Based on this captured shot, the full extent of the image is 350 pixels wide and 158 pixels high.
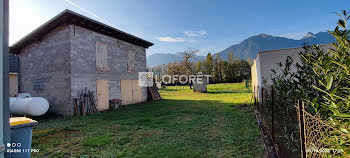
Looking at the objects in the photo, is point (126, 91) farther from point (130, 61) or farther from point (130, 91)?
point (130, 61)

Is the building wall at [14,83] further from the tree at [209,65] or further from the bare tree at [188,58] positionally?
the tree at [209,65]

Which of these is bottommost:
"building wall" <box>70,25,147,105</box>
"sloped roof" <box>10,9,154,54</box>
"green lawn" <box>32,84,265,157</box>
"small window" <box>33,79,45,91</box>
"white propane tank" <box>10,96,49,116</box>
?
"green lawn" <box>32,84,265,157</box>

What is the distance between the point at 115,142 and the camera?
3979 millimetres

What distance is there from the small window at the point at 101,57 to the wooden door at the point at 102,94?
0.70m

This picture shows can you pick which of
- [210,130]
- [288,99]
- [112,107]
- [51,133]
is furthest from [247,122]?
[112,107]

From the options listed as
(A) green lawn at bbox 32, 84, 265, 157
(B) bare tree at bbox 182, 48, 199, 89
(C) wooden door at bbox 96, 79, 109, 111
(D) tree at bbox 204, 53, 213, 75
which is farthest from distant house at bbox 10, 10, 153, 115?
(D) tree at bbox 204, 53, 213, 75

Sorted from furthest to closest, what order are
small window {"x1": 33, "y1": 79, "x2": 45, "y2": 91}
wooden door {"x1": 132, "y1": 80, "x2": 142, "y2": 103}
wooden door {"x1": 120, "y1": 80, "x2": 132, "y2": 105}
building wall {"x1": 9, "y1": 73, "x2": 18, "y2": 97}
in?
wooden door {"x1": 132, "y1": 80, "x2": 142, "y2": 103} → wooden door {"x1": 120, "y1": 80, "x2": 132, "y2": 105} → building wall {"x1": 9, "y1": 73, "x2": 18, "y2": 97} → small window {"x1": 33, "y1": 79, "x2": 45, "y2": 91}

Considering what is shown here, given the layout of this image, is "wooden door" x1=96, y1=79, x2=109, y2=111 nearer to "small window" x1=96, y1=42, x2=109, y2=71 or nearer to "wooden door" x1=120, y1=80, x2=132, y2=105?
"small window" x1=96, y1=42, x2=109, y2=71

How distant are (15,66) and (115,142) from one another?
969cm

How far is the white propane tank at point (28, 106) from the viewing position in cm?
661

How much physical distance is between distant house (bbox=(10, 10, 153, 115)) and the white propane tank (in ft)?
2.70

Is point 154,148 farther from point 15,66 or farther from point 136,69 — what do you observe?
point 15,66

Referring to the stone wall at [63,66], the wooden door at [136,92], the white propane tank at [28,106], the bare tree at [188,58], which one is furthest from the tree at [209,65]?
the white propane tank at [28,106]

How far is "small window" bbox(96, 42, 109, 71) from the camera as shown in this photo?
28.5 feet
